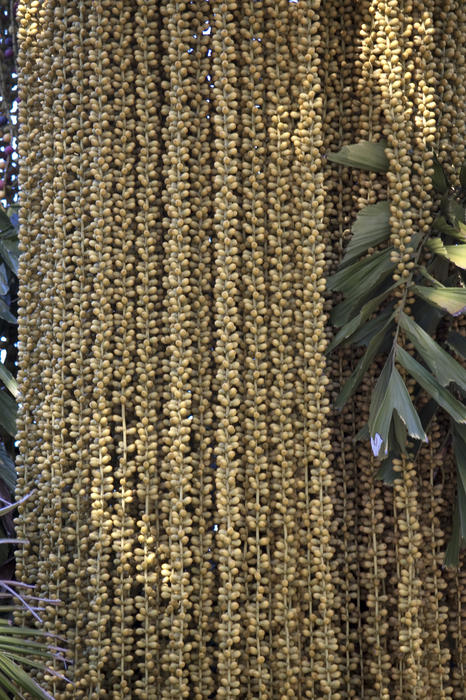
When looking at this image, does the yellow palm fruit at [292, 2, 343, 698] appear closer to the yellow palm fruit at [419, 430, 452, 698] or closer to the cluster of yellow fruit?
the cluster of yellow fruit

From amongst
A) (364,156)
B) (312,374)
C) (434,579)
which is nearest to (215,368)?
(312,374)

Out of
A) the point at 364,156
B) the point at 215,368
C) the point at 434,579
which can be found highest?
the point at 364,156

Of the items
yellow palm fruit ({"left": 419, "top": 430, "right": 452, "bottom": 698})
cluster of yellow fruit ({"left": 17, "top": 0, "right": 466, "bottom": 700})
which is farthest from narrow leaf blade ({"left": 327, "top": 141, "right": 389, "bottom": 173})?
yellow palm fruit ({"left": 419, "top": 430, "right": 452, "bottom": 698})

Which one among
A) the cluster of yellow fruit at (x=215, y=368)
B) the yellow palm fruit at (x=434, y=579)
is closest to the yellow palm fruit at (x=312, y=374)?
the cluster of yellow fruit at (x=215, y=368)

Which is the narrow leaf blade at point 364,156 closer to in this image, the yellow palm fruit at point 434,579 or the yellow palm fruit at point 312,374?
the yellow palm fruit at point 312,374

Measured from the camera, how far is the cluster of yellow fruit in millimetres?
2213

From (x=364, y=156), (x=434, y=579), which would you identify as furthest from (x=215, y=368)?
(x=434, y=579)

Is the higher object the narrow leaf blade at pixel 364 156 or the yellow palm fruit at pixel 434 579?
the narrow leaf blade at pixel 364 156

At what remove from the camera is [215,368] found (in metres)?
2.38

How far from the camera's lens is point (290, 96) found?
2369 millimetres

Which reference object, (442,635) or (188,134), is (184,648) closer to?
(442,635)

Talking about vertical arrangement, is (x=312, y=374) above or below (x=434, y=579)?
above

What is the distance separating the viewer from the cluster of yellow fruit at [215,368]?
2.21m

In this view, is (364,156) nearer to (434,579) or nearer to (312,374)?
(312,374)
